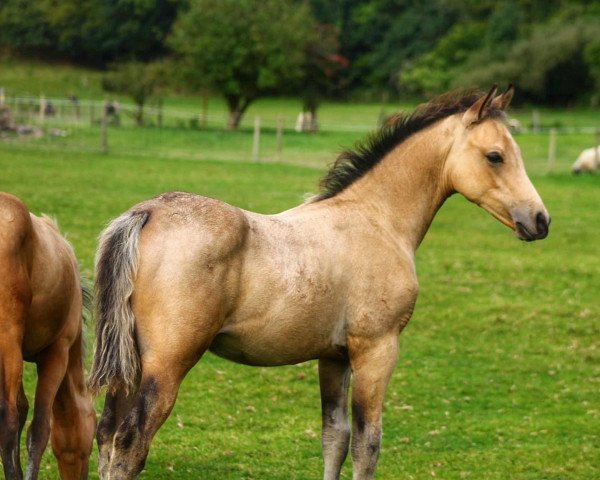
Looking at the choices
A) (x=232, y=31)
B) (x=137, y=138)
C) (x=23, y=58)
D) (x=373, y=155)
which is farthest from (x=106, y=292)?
(x=23, y=58)

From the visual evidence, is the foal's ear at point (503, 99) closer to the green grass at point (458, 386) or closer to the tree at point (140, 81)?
the green grass at point (458, 386)

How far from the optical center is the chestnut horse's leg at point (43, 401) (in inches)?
202

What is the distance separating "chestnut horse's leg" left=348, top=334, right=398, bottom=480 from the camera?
543 cm

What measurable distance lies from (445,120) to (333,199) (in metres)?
0.80

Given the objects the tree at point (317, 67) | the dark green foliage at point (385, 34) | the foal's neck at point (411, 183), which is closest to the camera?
the foal's neck at point (411, 183)

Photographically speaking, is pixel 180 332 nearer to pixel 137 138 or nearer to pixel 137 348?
pixel 137 348

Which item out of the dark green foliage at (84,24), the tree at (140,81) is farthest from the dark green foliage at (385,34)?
the tree at (140,81)

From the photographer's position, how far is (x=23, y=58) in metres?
66.8

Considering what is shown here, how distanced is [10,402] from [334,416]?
184 centimetres

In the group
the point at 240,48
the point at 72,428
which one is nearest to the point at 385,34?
the point at 240,48

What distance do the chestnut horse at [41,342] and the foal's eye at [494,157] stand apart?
2.33m

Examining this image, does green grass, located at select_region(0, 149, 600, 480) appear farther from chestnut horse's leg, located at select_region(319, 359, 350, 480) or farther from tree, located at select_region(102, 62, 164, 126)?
tree, located at select_region(102, 62, 164, 126)

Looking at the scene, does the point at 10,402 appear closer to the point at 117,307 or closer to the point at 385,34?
the point at 117,307

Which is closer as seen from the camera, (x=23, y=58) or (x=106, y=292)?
(x=106, y=292)
